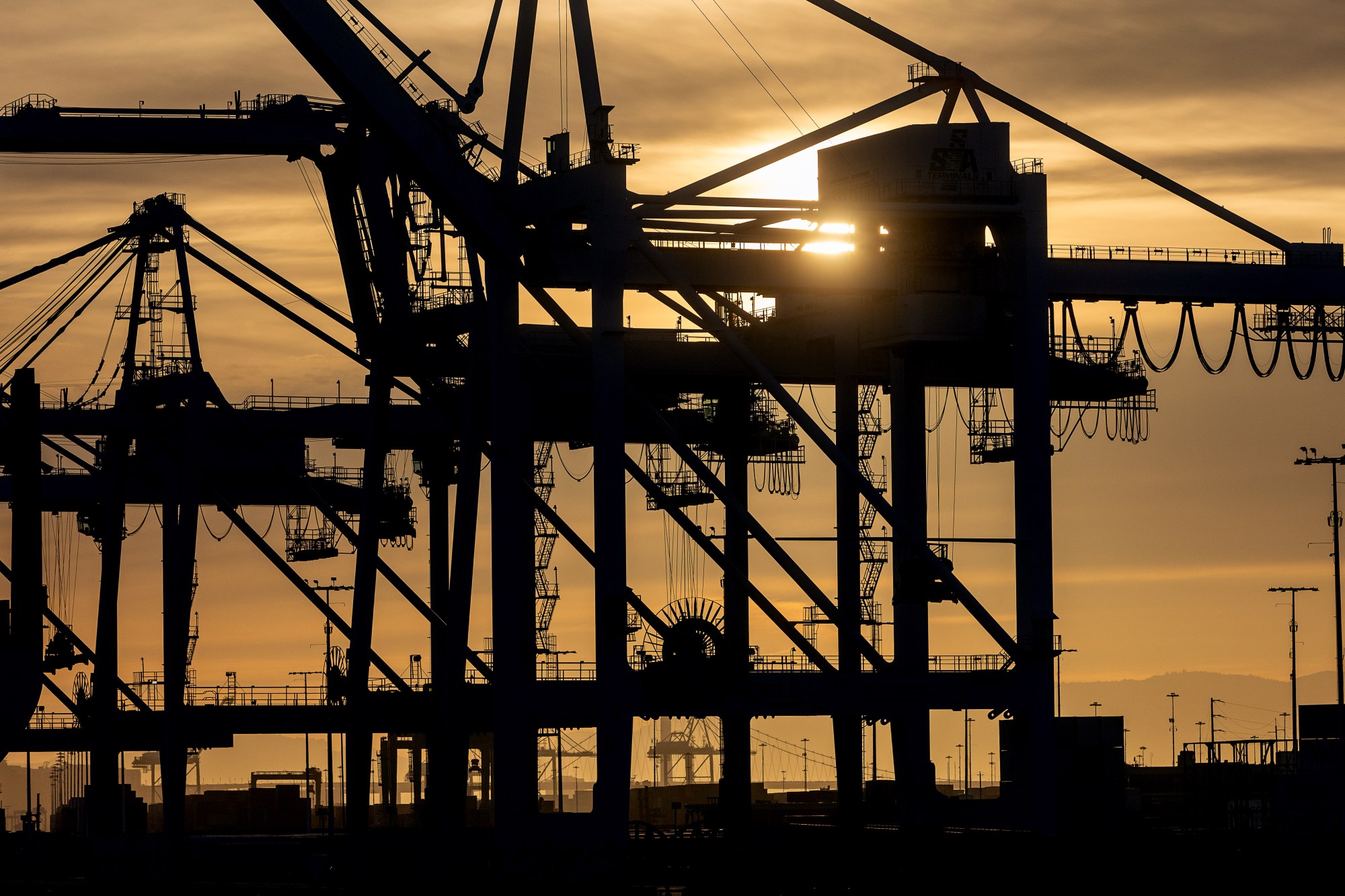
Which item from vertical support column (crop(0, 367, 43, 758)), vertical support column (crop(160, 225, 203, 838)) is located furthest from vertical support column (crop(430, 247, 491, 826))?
vertical support column (crop(160, 225, 203, 838))

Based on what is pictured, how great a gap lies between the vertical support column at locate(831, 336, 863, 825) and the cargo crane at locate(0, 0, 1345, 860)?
135mm

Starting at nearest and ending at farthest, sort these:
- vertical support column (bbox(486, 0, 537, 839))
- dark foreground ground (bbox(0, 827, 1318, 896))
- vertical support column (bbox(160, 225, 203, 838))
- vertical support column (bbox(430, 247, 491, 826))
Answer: dark foreground ground (bbox(0, 827, 1318, 896)) → vertical support column (bbox(486, 0, 537, 839)) → vertical support column (bbox(430, 247, 491, 826)) → vertical support column (bbox(160, 225, 203, 838))

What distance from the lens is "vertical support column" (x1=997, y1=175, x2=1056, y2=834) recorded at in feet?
209

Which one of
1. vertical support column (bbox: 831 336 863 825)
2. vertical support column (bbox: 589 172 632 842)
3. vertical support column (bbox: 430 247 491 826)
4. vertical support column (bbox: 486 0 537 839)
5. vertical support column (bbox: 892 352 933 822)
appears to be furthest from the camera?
vertical support column (bbox: 831 336 863 825)

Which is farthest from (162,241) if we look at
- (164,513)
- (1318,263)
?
(1318,263)

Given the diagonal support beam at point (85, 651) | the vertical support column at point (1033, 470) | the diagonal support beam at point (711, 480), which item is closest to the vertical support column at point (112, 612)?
the diagonal support beam at point (85, 651)

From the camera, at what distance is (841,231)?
6531cm

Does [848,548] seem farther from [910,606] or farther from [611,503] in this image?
[611,503]

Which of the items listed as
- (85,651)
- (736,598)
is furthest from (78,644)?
(736,598)

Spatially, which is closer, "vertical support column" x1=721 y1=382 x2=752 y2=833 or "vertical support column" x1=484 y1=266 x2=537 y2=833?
"vertical support column" x1=484 y1=266 x2=537 y2=833

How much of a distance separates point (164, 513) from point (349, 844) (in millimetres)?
24048

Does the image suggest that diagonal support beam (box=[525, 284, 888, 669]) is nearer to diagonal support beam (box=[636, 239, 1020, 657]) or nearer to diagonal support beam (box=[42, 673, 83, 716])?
diagonal support beam (box=[636, 239, 1020, 657])

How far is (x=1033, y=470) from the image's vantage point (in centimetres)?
6444

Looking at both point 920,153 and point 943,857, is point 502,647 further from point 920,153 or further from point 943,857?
point 920,153
